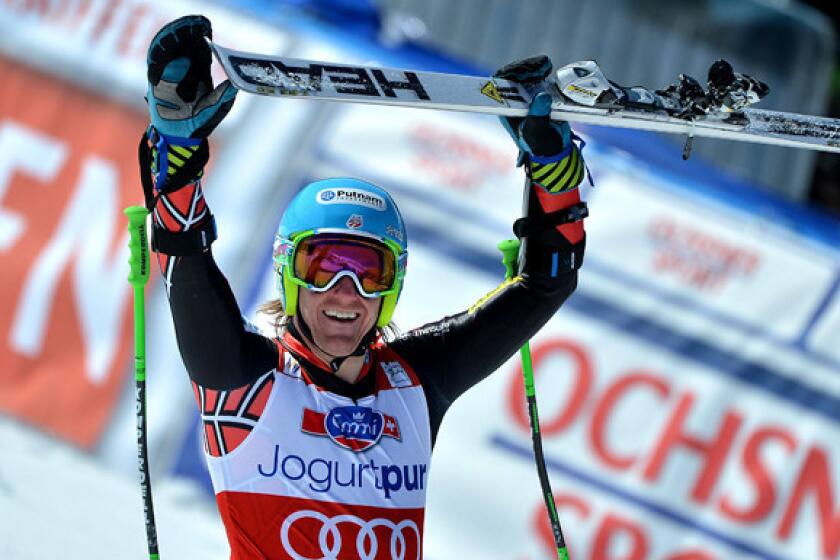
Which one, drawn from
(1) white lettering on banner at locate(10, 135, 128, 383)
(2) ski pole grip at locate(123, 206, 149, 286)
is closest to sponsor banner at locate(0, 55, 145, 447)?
(1) white lettering on banner at locate(10, 135, 128, 383)

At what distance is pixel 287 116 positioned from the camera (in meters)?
6.52

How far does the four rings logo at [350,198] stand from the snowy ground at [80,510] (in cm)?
220

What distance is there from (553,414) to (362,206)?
320 cm

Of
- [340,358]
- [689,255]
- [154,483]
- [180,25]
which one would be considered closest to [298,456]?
[340,358]

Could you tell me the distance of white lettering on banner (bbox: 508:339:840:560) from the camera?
6.57 metres

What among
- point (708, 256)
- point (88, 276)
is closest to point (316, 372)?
point (88, 276)

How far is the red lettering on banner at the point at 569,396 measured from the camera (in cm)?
651

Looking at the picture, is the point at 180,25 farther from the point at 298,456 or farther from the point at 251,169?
the point at 251,169

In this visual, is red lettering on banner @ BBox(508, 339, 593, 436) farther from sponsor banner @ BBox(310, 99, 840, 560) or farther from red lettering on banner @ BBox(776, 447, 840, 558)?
red lettering on banner @ BBox(776, 447, 840, 558)

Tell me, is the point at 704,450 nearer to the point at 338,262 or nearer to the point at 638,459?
the point at 638,459

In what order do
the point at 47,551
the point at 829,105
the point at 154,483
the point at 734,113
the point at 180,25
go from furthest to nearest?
the point at 829,105, the point at 154,483, the point at 47,551, the point at 734,113, the point at 180,25

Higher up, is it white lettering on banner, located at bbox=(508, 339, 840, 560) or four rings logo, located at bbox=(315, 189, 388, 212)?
four rings logo, located at bbox=(315, 189, 388, 212)

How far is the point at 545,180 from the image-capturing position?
3.71 m

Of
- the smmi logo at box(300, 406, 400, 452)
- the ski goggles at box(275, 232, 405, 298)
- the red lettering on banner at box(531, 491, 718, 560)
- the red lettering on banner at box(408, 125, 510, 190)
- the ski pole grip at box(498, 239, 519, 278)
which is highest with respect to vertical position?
the red lettering on banner at box(408, 125, 510, 190)
